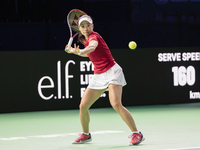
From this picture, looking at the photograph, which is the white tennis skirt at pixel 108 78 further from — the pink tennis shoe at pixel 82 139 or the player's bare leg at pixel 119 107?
the pink tennis shoe at pixel 82 139

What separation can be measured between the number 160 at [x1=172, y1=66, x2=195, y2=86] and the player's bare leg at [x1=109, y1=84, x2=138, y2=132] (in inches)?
187

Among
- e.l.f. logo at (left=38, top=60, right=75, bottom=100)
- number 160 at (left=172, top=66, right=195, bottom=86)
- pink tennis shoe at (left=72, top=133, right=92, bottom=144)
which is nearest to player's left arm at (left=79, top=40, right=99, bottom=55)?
pink tennis shoe at (left=72, top=133, right=92, bottom=144)

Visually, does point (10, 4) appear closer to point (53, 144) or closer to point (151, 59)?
point (151, 59)

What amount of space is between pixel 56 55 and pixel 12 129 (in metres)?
2.56

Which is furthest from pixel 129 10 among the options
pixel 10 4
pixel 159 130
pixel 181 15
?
pixel 159 130

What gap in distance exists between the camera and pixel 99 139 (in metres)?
6.07

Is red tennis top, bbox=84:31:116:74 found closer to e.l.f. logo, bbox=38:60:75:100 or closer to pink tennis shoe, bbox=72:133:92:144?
pink tennis shoe, bbox=72:133:92:144

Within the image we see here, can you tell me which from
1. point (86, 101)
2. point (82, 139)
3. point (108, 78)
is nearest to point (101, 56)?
point (108, 78)

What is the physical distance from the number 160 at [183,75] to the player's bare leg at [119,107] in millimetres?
4755

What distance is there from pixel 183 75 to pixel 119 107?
497 cm

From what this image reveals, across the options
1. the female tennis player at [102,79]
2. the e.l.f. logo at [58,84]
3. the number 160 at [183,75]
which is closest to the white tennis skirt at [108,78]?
the female tennis player at [102,79]

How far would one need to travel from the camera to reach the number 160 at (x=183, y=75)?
1012 cm

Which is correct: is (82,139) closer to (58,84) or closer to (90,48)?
(90,48)

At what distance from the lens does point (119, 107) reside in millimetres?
5496
